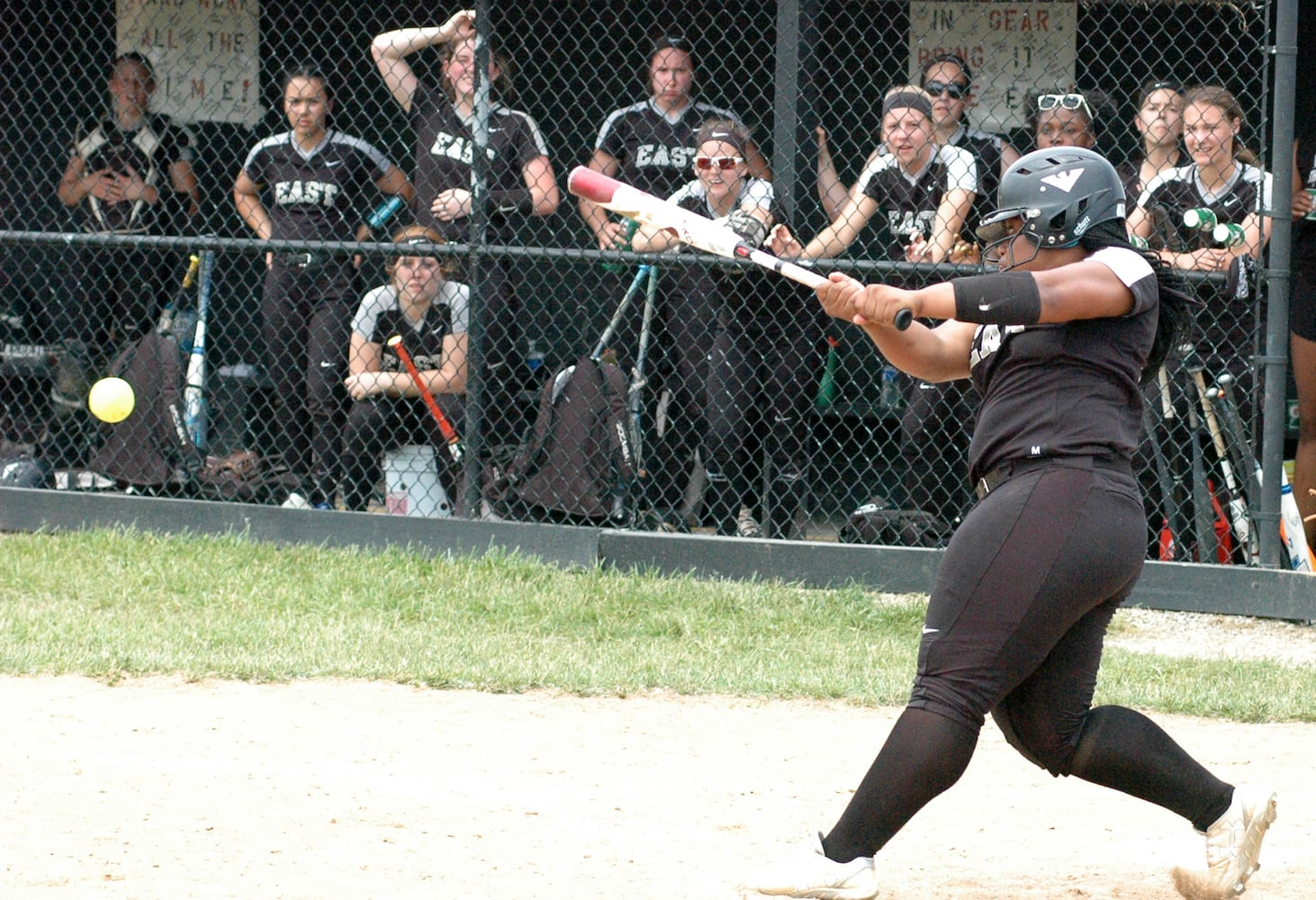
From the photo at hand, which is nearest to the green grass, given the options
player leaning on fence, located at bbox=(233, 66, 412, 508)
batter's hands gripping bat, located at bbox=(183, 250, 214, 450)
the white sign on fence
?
player leaning on fence, located at bbox=(233, 66, 412, 508)

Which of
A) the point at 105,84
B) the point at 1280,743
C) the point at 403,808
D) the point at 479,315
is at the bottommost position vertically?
the point at 1280,743

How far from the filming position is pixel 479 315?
6875 millimetres

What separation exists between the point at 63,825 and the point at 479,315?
361 centimetres

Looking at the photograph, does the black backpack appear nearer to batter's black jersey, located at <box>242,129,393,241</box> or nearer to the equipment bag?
the equipment bag

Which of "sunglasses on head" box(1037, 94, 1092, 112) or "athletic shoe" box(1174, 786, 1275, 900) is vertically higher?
"sunglasses on head" box(1037, 94, 1092, 112)

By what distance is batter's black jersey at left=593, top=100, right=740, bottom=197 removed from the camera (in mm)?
7055

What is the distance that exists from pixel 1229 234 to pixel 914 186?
1243mm

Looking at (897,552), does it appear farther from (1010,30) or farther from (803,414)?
(1010,30)

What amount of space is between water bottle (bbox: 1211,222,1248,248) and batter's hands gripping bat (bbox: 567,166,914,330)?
2789 millimetres

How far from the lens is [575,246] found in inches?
331

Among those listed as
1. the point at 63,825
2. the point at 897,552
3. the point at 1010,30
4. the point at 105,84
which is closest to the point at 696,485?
the point at 897,552

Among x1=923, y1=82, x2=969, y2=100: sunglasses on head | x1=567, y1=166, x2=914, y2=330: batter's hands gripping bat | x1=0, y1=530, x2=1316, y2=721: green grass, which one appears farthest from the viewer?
x1=923, y1=82, x2=969, y2=100: sunglasses on head

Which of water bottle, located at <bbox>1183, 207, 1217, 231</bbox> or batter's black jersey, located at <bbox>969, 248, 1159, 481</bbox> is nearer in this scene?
batter's black jersey, located at <bbox>969, 248, 1159, 481</bbox>

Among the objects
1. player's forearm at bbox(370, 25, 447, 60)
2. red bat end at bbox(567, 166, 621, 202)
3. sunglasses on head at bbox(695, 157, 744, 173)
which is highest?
player's forearm at bbox(370, 25, 447, 60)
